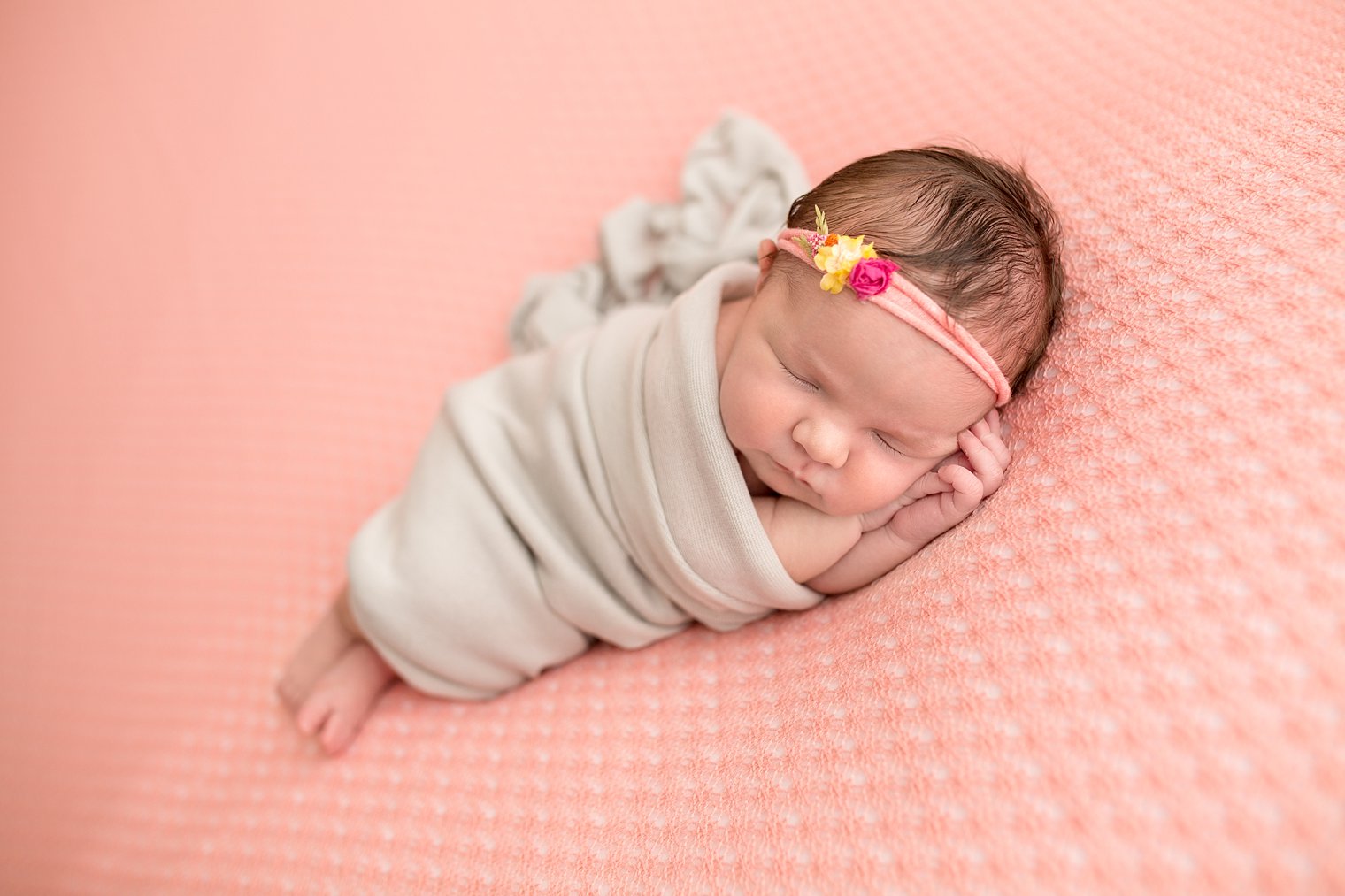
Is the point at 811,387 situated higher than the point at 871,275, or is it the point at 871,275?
the point at 871,275

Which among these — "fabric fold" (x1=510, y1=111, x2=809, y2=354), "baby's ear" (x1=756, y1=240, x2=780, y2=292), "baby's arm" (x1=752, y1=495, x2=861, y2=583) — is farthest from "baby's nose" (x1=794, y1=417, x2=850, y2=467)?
"fabric fold" (x1=510, y1=111, x2=809, y2=354)

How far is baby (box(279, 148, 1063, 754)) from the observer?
3.21 feet

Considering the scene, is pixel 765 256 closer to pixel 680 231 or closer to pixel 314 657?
pixel 680 231

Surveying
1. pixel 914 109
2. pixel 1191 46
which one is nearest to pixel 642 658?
pixel 914 109

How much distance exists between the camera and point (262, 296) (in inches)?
70.4

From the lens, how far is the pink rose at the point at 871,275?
37.1 inches

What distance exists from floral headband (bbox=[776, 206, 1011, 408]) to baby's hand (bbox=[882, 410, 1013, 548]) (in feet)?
0.33

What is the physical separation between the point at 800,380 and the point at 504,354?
81 cm

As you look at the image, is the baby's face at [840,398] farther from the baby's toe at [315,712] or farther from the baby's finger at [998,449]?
the baby's toe at [315,712]

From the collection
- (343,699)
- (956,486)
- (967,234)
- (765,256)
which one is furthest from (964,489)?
(343,699)

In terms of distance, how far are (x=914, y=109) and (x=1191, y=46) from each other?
1.37 feet

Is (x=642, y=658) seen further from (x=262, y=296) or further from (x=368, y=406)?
(x=262, y=296)

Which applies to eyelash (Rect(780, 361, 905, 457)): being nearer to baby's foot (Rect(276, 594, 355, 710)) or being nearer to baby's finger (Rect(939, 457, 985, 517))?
baby's finger (Rect(939, 457, 985, 517))

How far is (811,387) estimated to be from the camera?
1.04 meters
